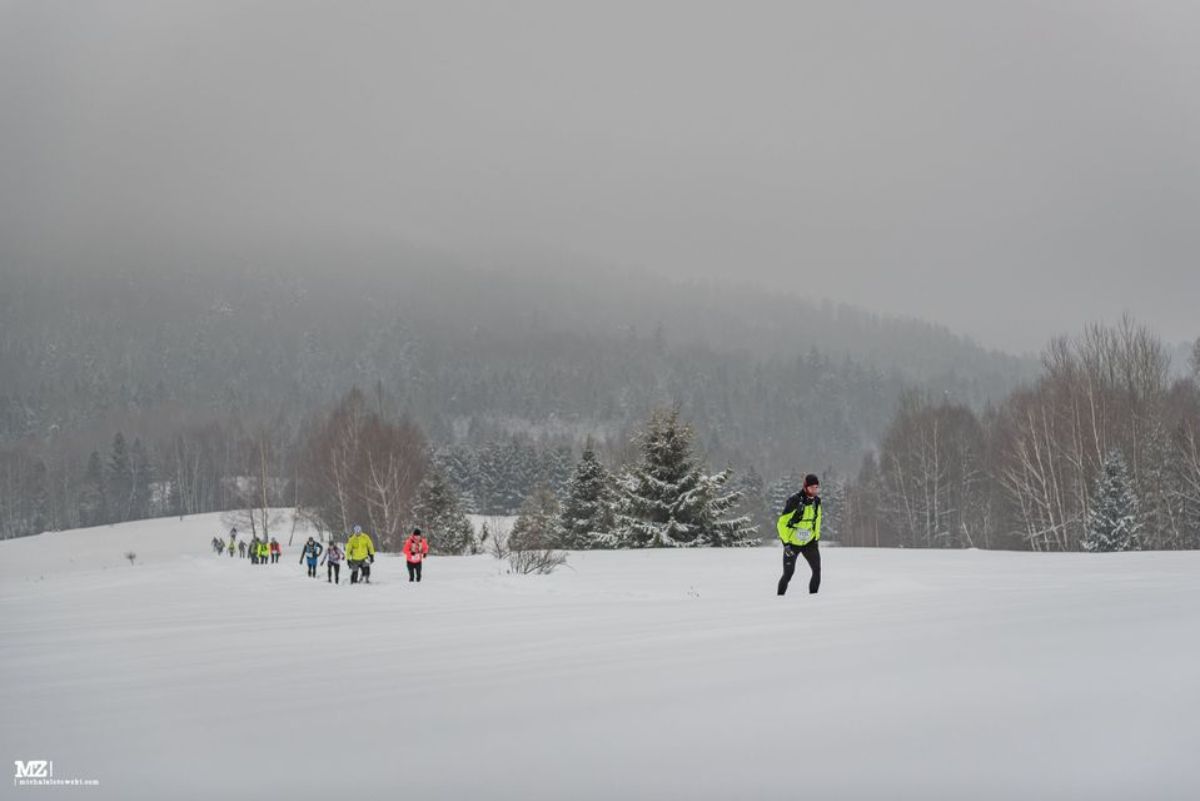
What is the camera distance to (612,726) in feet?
14.1

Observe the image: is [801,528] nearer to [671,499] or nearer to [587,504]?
[671,499]

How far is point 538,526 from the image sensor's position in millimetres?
34625

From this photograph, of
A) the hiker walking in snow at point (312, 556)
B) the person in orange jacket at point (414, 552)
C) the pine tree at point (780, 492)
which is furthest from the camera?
the pine tree at point (780, 492)

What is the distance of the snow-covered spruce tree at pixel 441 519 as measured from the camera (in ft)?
142

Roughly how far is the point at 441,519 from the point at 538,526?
12.1 m

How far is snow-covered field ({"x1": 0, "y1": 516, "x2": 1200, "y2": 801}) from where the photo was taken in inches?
143

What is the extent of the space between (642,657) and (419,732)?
2.41m

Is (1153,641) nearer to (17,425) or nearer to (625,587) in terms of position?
(625,587)

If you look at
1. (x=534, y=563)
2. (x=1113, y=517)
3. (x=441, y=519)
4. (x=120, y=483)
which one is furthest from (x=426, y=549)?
(x=120, y=483)

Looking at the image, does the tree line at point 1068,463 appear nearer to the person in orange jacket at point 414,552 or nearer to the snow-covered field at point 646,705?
the person in orange jacket at point 414,552

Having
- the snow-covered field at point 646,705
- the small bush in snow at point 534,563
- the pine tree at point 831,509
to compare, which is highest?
the snow-covered field at point 646,705

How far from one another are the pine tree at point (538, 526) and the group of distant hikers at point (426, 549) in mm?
4336

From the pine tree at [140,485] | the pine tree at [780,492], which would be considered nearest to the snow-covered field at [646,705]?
the pine tree at [780,492]

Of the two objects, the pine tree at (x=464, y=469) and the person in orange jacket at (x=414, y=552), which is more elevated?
the pine tree at (x=464, y=469)
